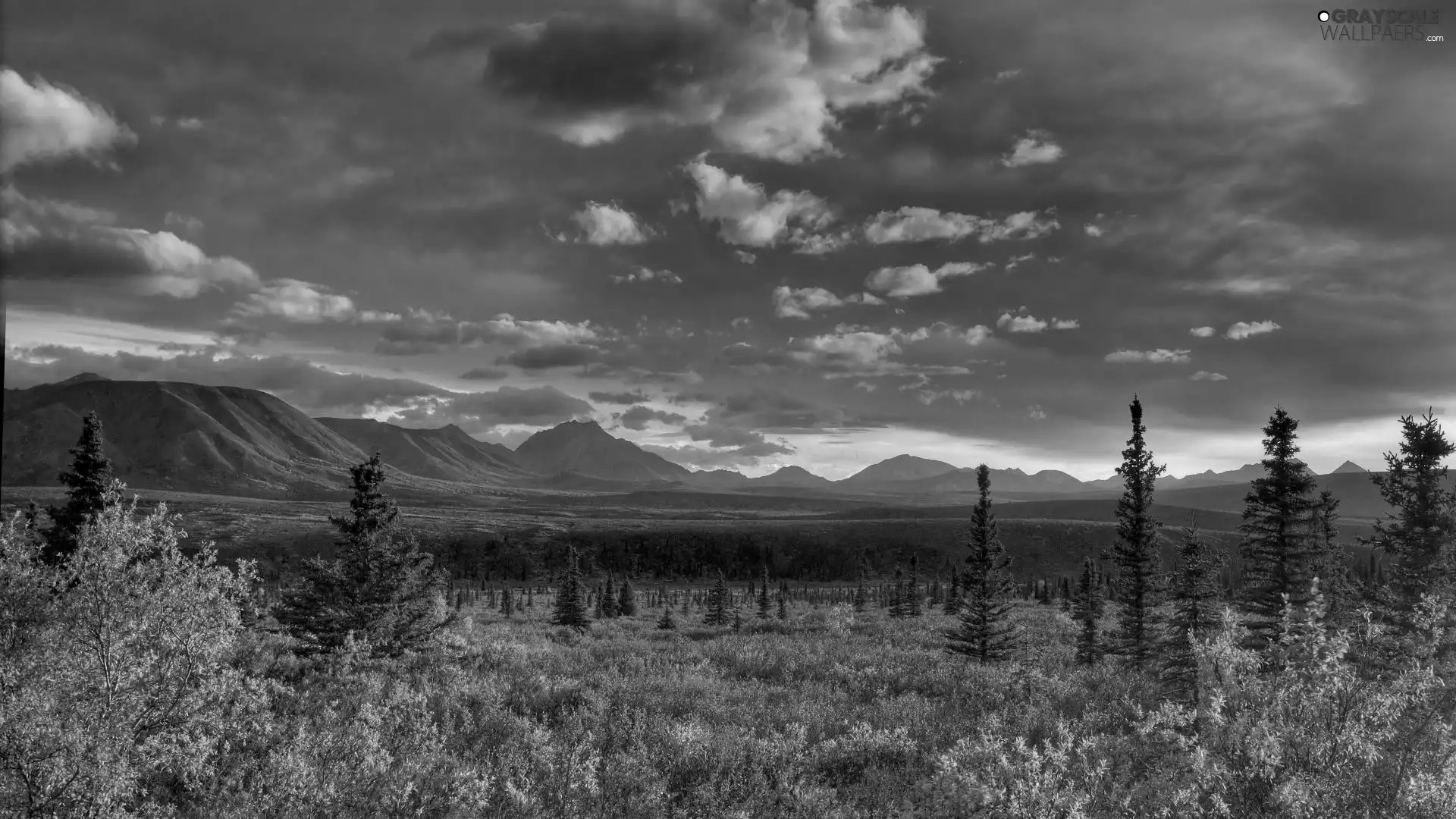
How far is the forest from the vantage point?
7.93 meters

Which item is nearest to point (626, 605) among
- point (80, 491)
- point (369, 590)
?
point (80, 491)

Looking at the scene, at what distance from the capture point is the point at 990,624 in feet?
106

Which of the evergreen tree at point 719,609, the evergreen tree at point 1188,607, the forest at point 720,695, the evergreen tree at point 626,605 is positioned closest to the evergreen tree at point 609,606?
the evergreen tree at point 626,605

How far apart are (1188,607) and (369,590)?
26.3 m

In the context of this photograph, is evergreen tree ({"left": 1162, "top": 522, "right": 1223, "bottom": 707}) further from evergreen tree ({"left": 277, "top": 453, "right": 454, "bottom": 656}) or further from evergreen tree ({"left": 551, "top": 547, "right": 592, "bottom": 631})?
evergreen tree ({"left": 551, "top": 547, "right": 592, "bottom": 631})

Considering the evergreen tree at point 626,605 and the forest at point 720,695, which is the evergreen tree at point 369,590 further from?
the evergreen tree at point 626,605

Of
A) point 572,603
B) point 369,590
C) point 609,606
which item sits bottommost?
point 609,606

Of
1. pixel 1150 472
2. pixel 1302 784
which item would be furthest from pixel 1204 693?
pixel 1150 472

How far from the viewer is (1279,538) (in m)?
24.8

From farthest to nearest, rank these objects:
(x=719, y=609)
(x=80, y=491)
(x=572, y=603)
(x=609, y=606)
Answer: (x=609, y=606), (x=719, y=609), (x=572, y=603), (x=80, y=491)

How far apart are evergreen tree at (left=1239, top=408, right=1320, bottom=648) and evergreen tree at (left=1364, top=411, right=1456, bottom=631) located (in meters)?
2.00

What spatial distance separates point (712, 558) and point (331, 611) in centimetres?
14794

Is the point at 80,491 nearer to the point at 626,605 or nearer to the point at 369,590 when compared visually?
the point at 369,590

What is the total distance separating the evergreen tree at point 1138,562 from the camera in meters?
28.8
